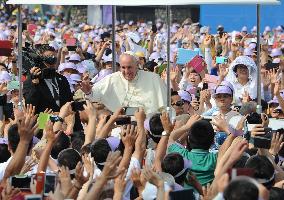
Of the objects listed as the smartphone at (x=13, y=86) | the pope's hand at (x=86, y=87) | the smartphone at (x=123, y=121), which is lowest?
the smartphone at (x=123, y=121)

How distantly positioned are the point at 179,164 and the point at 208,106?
240 inches

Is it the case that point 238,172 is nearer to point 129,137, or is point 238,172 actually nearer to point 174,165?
point 174,165

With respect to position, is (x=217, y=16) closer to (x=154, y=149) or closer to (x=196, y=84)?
(x=196, y=84)

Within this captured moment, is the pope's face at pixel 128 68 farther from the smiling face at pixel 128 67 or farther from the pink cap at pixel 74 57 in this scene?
the pink cap at pixel 74 57

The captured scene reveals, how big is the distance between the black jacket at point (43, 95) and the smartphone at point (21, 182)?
5.17 metres

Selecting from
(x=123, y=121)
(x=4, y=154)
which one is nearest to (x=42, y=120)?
(x=123, y=121)

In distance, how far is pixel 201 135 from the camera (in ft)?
33.3

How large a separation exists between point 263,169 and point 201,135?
1578mm

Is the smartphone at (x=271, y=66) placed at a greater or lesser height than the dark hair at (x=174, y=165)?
greater

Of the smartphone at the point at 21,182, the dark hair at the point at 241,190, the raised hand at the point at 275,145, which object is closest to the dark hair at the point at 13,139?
the smartphone at the point at 21,182

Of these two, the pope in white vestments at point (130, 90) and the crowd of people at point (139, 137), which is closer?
the crowd of people at point (139, 137)

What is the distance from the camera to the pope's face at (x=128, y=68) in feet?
44.5

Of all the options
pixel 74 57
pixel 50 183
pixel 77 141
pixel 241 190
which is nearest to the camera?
pixel 241 190

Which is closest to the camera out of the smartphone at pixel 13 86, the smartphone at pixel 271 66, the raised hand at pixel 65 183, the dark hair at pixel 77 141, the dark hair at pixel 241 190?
the dark hair at pixel 241 190
